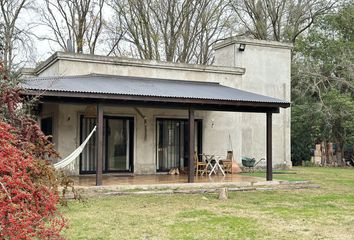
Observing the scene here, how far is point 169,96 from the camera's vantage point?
40.7 ft

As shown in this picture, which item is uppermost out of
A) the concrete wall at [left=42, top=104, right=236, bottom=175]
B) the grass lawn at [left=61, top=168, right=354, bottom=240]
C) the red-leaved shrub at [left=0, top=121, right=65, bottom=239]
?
the concrete wall at [left=42, top=104, right=236, bottom=175]

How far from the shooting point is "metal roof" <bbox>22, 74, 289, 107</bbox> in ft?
38.4

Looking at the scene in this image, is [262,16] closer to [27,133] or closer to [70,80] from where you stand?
[70,80]

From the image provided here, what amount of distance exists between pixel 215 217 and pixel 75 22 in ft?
77.0

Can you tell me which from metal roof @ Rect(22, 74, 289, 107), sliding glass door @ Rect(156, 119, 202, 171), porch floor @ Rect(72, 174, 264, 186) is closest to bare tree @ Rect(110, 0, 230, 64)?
sliding glass door @ Rect(156, 119, 202, 171)

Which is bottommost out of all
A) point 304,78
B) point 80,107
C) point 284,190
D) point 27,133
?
point 284,190

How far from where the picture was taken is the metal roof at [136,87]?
11703 millimetres

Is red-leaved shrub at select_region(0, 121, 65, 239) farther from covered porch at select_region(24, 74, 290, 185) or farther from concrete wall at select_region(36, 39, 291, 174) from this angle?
concrete wall at select_region(36, 39, 291, 174)

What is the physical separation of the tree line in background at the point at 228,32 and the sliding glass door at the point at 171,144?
402 inches

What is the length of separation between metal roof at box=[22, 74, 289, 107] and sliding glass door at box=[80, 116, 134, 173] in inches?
57.4

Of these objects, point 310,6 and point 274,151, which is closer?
point 274,151

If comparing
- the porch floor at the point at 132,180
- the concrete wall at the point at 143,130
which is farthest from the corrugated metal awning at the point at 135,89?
the porch floor at the point at 132,180

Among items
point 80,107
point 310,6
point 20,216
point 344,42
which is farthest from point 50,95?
point 310,6

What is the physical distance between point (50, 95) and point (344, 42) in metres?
20.2
